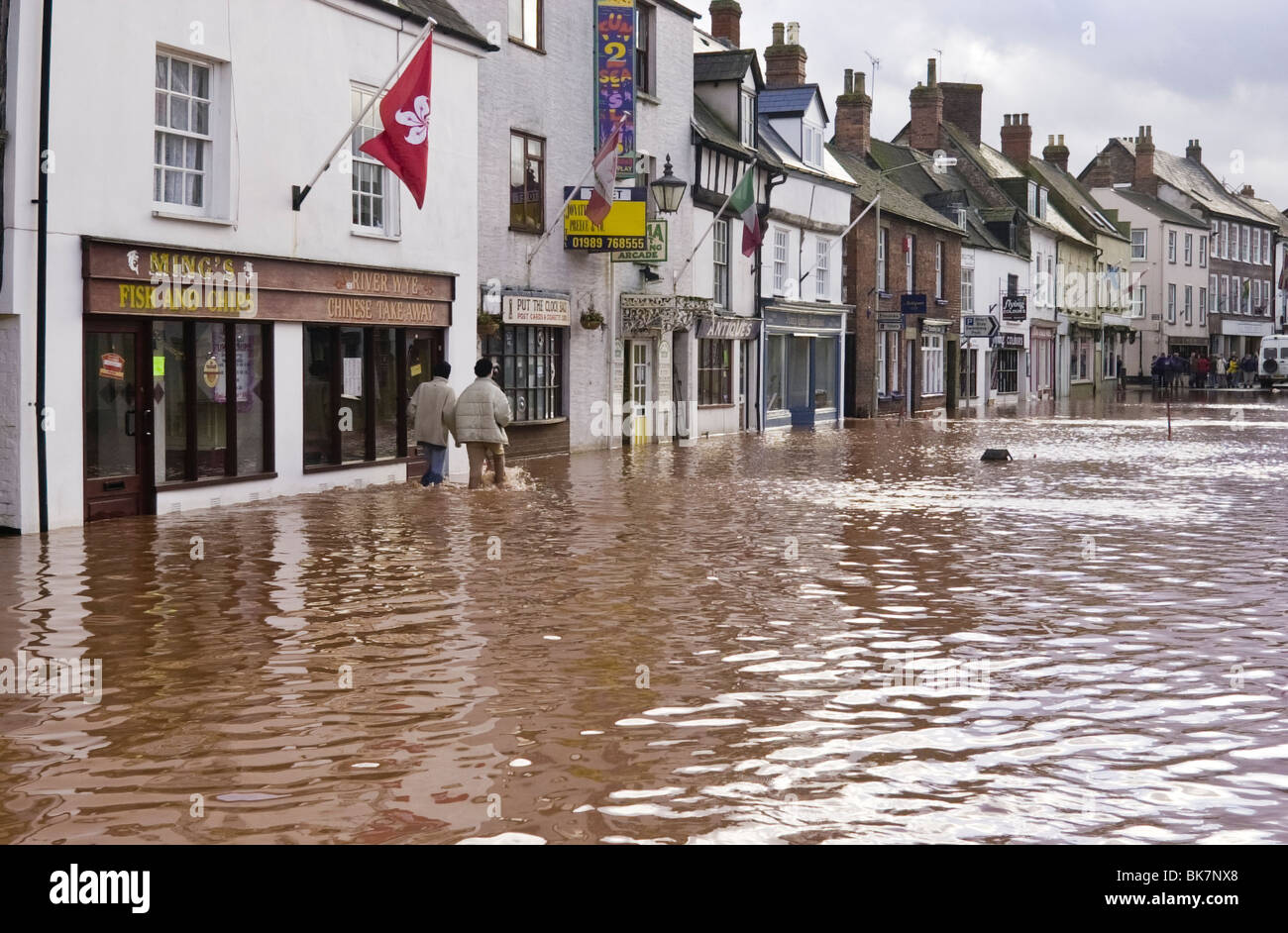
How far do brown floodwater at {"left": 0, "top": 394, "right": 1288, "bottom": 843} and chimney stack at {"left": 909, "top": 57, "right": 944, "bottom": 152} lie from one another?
44.3m

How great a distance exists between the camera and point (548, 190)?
1002 inches

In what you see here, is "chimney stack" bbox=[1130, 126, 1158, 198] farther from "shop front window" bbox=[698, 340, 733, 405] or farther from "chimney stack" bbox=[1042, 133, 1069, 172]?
"shop front window" bbox=[698, 340, 733, 405]

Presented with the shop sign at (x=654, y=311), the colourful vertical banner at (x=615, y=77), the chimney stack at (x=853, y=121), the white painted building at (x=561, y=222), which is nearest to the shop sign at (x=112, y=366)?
the white painted building at (x=561, y=222)

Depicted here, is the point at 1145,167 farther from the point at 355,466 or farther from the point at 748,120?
the point at 355,466

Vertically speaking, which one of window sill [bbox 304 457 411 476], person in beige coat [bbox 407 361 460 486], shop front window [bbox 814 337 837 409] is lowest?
window sill [bbox 304 457 411 476]

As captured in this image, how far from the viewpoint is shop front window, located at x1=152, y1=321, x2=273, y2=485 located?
52.4 ft

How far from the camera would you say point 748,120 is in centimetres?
3462

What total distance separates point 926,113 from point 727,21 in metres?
21.6

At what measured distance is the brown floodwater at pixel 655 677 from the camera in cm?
544

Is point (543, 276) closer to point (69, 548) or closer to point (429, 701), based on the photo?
point (69, 548)

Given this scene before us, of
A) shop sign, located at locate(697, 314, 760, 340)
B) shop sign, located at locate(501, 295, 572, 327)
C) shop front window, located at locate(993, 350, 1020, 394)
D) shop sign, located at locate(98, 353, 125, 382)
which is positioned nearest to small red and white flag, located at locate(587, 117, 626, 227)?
shop sign, located at locate(501, 295, 572, 327)

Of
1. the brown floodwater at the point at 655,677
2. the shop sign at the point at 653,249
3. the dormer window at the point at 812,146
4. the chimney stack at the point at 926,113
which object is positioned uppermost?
the chimney stack at the point at 926,113

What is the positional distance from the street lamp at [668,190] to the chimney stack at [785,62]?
47.4 feet

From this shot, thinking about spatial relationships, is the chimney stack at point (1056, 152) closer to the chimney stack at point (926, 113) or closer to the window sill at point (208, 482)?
the chimney stack at point (926, 113)
